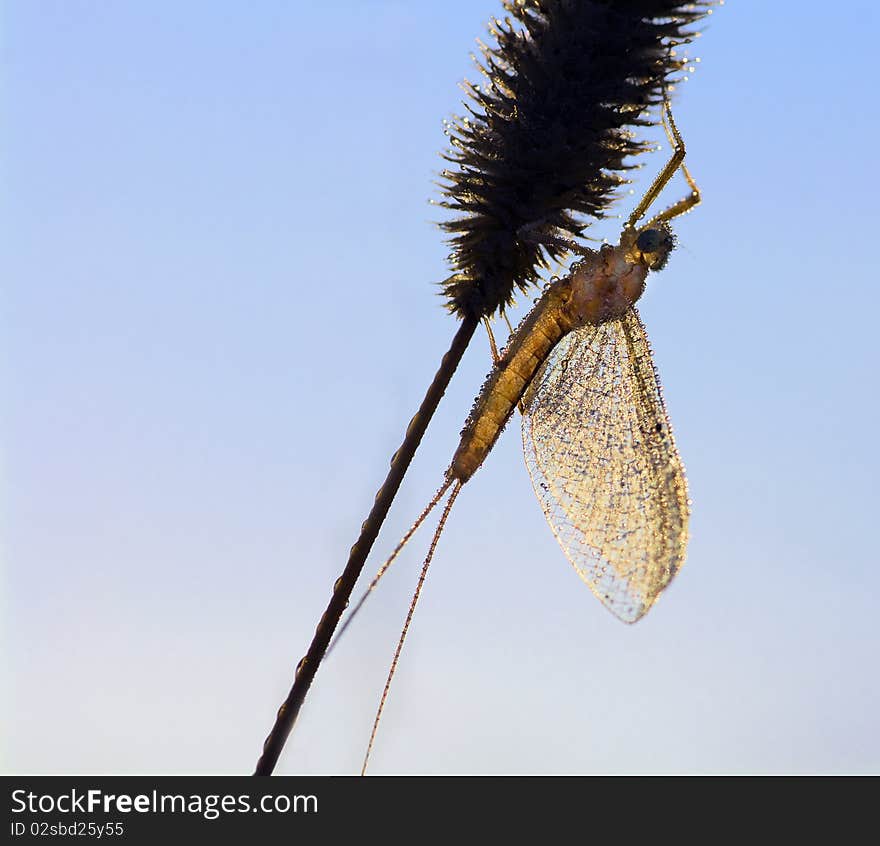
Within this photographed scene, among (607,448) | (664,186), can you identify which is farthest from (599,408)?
(664,186)

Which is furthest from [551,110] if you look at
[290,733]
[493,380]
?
[290,733]

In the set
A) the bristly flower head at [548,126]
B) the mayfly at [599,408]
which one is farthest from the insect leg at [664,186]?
the bristly flower head at [548,126]

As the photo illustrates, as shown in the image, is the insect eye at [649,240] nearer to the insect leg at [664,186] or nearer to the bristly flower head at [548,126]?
the insect leg at [664,186]

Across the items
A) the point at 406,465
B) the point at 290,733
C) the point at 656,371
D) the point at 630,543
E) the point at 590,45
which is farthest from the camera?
the point at 656,371

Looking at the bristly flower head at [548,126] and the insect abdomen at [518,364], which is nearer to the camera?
the bristly flower head at [548,126]

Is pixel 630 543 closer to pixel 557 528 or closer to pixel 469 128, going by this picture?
pixel 557 528

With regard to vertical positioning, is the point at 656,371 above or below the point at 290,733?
above

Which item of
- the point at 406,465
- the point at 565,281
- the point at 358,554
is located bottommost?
the point at 358,554
